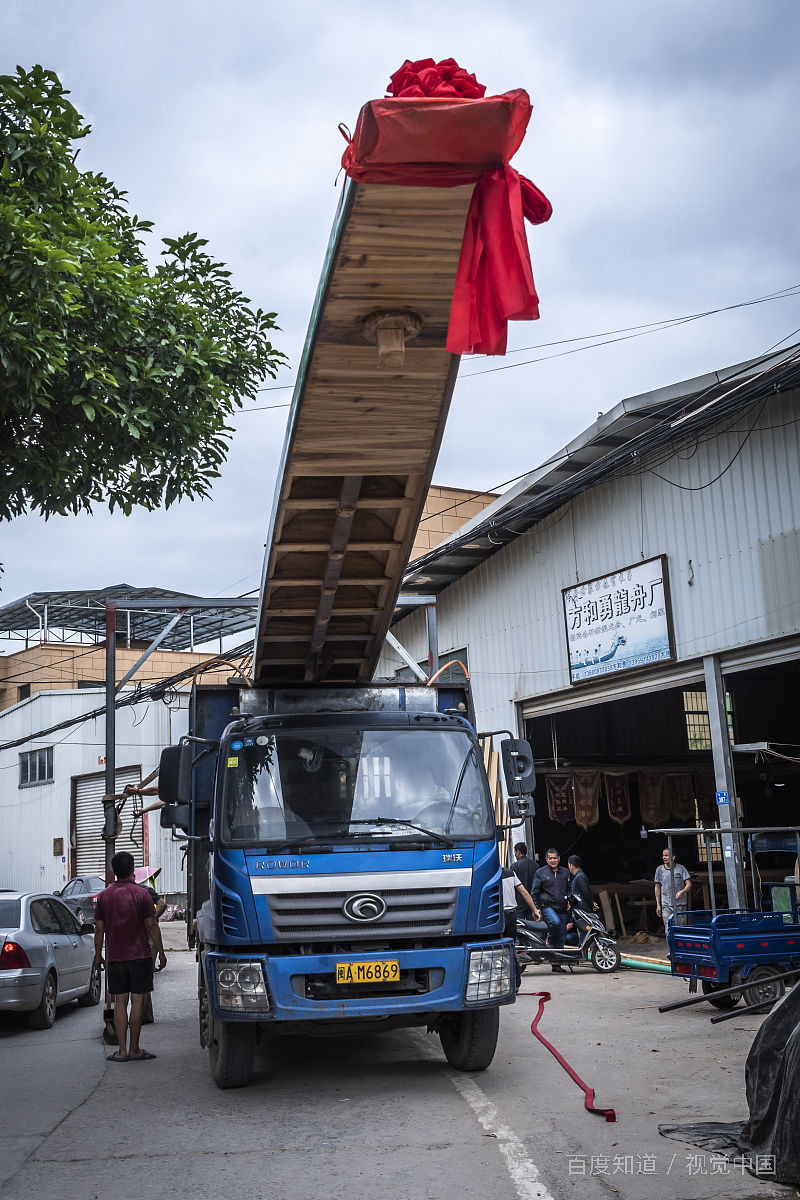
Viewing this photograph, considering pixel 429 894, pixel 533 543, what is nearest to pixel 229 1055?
pixel 429 894

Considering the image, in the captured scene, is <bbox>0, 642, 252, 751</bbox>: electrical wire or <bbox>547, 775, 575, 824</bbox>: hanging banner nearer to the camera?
<bbox>547, 775, 575, 824</bbox>: hanging banner

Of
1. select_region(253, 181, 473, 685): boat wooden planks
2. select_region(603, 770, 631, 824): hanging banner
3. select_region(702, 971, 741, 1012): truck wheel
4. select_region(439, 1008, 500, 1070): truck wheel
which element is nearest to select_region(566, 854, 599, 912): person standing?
select_region(702, 971, 741, 1012): truck wheel

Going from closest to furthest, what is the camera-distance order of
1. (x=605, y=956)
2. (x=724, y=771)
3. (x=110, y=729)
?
(x=724, y=771)
(x=605, y=956)
(x=110, y=729)

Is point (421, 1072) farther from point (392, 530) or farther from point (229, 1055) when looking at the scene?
point (392, 530)

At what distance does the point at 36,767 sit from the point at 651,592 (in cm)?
3013

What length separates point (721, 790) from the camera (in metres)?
15.3

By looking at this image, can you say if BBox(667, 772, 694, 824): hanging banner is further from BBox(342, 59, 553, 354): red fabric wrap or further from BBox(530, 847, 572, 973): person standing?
BBox(342, 59, 553, 354): red fabric wrap

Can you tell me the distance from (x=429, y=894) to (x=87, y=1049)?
16.0 ft

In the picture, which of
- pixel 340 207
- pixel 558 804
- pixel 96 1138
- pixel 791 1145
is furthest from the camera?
pixel 558 804

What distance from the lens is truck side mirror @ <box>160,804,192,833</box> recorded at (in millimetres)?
8969

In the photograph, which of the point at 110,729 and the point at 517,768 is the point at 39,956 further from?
the point at 110,729

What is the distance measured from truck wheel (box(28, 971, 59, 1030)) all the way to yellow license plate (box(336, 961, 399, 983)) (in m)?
6.06

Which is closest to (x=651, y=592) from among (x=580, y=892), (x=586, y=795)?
(x=580, y=892)

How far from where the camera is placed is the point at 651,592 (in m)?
16.4
